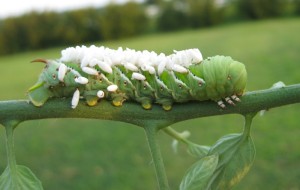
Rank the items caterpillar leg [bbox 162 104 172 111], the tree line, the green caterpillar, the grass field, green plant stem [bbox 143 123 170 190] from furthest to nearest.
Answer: the tree line → the grass field → the green caterpillar → caterpillar leg [bbox 162 104 172 111] → green plant stem [bbox 143 123 170 190]

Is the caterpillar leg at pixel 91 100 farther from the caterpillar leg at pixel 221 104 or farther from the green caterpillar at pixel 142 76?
the caterpillar leg at pixel 221 104

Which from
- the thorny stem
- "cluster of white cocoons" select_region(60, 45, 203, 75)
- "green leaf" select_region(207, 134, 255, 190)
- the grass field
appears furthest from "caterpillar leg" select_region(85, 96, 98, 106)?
the grass field

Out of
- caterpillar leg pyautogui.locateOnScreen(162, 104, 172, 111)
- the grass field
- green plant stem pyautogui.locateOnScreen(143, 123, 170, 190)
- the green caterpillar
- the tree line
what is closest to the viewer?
green plant stem pyautogui.locateOnScreen(143, 123, 170, 190)

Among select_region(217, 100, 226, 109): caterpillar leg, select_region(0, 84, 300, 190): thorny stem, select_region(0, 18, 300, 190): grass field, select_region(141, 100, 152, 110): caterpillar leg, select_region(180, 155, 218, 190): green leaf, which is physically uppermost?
select_region(0, 84, 300, 190): thorny stem

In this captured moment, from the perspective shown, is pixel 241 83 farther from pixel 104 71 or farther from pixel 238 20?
Answer: pixel 238 20

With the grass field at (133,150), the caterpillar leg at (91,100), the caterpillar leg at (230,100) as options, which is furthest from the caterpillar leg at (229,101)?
the grass field at (133,150)

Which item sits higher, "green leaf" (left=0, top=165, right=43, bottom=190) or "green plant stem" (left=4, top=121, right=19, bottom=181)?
"green plant stem" (left=4, top=121, right=19, bottom=181)

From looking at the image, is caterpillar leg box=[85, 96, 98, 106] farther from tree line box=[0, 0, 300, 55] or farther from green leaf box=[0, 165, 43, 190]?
tree line box=[0, 0, 300, 55]
